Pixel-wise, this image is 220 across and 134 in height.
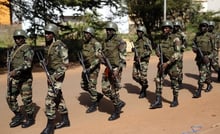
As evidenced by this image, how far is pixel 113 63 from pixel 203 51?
3.38 meters

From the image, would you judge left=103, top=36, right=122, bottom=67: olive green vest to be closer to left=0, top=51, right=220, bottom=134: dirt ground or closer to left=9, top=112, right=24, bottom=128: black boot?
left=0, top=51, right=220, bottom=134: dirt ground

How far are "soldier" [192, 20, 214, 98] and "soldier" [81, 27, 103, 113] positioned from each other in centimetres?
295

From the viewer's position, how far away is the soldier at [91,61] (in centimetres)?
827

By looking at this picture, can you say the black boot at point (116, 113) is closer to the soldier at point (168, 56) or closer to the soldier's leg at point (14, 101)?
the soldier at point (168, 56)

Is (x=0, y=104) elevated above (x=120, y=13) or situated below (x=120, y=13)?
below

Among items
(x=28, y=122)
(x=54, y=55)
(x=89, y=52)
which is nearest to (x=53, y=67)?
(x=54, y=55)

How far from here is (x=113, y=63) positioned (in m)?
8.09

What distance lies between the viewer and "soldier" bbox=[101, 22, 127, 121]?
7965mm

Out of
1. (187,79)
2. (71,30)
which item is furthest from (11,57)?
(71,30)

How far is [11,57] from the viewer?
286 inches

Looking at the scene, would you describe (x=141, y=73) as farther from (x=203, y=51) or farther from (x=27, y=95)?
(x=27, y=95)

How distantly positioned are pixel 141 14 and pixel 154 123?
16241mm

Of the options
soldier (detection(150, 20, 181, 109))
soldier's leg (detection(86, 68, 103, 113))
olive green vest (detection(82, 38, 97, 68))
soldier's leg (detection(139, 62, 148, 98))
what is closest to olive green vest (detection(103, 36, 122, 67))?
olive green vest (detection(82, 38, 97, 68))

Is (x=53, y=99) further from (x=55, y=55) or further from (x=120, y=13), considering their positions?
(x=120, y=13)
